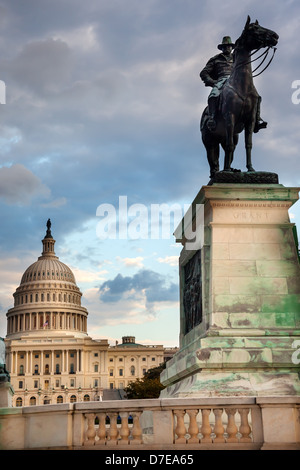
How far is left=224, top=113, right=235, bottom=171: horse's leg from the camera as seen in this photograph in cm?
1745

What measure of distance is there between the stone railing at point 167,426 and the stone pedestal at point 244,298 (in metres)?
2.75

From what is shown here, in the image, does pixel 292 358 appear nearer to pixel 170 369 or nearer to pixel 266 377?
pixel 266 377

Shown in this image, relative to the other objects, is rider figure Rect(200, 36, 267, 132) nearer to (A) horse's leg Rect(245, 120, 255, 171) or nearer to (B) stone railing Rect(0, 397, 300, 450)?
(A) horse's leg Rect(245, 120, 255, 171)

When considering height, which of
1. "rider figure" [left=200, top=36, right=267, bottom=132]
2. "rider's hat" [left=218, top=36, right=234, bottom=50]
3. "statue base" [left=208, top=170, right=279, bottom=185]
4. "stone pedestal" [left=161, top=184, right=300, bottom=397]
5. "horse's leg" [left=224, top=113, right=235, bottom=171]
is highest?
"rider's hat" [left=218, top=36, right=234, bottom=50]

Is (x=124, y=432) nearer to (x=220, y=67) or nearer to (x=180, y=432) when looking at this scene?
(x=180, y=432)

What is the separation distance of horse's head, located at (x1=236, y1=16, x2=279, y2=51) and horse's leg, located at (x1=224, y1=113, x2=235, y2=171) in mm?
1808

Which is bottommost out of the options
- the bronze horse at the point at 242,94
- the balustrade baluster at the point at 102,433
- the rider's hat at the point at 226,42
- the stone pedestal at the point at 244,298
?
the balustrade baluster at the point at 102,433

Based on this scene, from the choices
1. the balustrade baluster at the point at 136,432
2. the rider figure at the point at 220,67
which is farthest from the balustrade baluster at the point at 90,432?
the rider figure at the point at 220,67

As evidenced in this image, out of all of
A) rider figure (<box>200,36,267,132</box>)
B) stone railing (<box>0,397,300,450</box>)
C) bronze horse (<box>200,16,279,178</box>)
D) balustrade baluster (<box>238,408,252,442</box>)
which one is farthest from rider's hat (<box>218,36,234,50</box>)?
balustrade baluster (<box>238,408,252,442</box>)

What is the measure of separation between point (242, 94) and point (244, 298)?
5296 millimetres

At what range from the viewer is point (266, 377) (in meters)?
14.5

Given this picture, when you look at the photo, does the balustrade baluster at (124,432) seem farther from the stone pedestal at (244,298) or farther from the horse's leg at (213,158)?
the horse's leg at (213,158)

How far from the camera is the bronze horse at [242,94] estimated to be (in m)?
16.9
